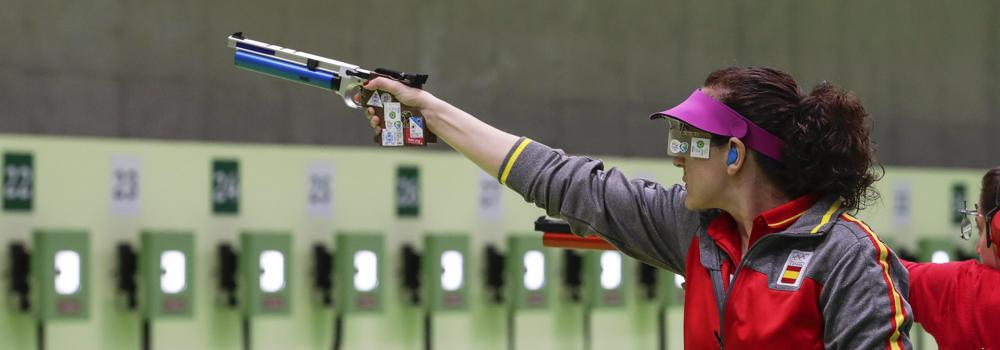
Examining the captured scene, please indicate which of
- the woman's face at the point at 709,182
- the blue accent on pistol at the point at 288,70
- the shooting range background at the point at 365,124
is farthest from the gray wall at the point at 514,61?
the woman's face at the point at 709,182

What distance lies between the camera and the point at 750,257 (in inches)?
72.2

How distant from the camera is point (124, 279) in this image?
3.79m

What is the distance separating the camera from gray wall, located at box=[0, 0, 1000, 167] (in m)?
3.82

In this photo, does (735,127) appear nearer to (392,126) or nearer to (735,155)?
(735,155)

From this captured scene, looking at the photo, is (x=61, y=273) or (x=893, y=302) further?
(x=61, y=273)

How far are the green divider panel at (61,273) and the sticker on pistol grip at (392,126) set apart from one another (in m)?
1.94

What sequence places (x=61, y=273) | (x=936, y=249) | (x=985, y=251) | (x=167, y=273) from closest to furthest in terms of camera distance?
(x=985, y=251), (x=61, y=273), (x=167, y=273), (x=936, y=249)

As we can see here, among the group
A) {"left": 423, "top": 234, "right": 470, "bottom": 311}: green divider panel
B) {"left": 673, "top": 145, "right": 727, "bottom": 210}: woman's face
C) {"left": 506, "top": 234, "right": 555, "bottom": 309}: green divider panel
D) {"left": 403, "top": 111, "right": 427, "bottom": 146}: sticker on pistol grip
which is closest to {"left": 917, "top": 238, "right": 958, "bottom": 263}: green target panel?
{"left": 506, "top": 234, "right": 555, "bottom": 309}: green divider panel

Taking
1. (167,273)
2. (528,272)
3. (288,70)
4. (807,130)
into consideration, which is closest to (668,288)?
(528,272)

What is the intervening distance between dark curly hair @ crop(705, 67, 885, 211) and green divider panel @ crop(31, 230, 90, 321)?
7.64 feet

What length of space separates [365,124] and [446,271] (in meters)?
0.57

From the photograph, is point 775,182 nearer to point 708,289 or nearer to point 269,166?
point 708,289

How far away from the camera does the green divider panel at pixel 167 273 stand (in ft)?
12.4

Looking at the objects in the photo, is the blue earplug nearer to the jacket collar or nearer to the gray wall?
the jacket collar
